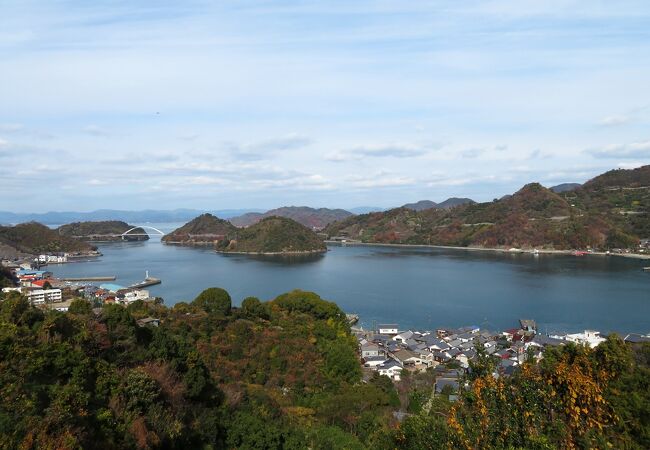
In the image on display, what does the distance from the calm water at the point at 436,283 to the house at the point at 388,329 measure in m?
0.68

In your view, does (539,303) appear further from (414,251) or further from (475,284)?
(414,251)

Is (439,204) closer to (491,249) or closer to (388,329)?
(491,249)

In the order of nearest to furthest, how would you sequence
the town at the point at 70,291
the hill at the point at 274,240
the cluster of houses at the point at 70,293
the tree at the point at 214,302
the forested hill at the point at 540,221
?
the tree at the point at 214,302
the town at the point at 70,291
the cluster of houses at the point at 70,293
the forested hill at the point at 540,221
the hill at the point at 274,240

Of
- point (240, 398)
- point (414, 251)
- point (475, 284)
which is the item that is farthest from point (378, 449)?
point (414, 251)

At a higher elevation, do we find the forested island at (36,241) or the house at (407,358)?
the forested island at (36,241)

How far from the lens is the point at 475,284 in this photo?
A: 19391mm

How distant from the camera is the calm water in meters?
14.1

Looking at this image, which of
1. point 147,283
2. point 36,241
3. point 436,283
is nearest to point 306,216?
point 36,241

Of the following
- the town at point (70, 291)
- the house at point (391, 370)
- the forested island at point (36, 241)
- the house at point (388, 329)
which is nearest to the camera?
the house at point (391, 370)

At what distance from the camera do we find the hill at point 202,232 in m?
44.7

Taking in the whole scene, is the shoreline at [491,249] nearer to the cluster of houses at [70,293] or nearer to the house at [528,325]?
the house at [528,325]

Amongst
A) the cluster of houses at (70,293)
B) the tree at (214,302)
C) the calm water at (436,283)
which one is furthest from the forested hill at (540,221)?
the tree at (214,302)

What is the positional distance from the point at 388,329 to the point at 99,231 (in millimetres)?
45157

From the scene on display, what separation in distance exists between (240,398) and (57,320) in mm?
2039
